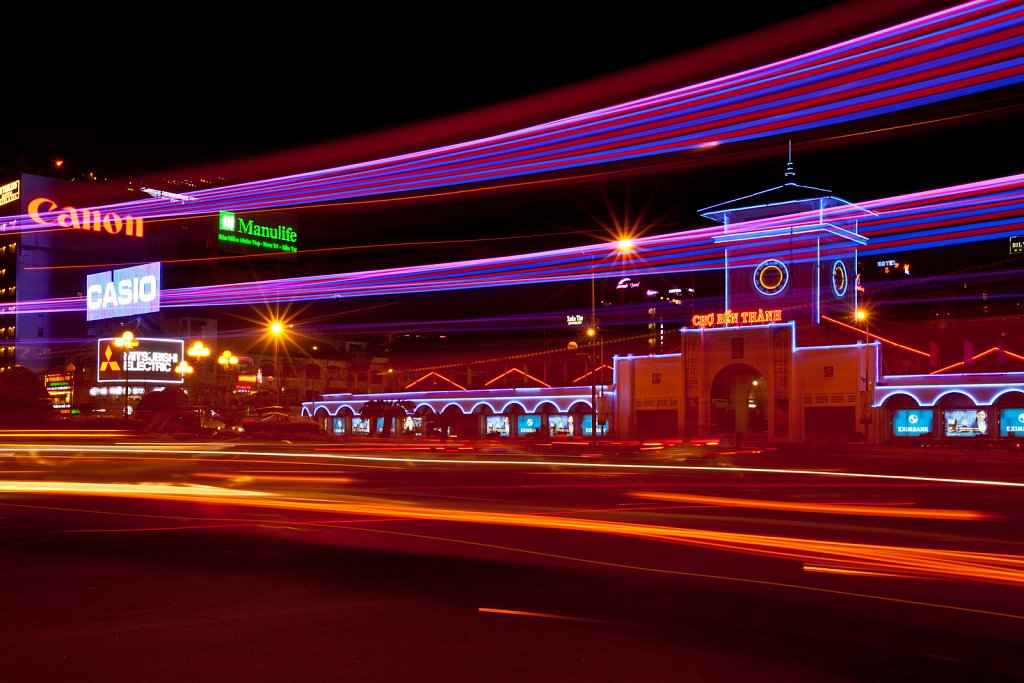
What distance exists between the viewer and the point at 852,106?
53.5 feet

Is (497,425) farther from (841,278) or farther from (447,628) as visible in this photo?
(447,628)

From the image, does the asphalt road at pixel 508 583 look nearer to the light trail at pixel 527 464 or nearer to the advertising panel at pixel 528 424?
the light trail at pixel 527 464

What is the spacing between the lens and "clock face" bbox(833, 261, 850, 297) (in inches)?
2363

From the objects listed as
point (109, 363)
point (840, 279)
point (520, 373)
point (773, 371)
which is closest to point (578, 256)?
point (773, 371)

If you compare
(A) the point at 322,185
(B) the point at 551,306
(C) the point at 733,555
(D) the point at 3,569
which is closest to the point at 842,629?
(C) the point at 733,555

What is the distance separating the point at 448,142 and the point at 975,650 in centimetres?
1799

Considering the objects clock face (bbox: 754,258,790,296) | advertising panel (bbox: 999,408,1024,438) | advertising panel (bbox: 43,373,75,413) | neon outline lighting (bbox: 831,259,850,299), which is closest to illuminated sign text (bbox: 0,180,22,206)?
advertising panel (bbox: 43,373,75,413)

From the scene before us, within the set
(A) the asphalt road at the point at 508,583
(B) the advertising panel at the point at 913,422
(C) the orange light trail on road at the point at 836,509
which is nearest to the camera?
(A) the asphalt road at the point at 508,583

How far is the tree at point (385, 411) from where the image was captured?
175ft

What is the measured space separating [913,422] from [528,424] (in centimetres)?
2409

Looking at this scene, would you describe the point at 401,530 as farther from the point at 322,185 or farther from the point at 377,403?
the point at 377,403

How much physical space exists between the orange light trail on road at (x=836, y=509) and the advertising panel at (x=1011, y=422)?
38.1m

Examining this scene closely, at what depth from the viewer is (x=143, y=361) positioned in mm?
59219

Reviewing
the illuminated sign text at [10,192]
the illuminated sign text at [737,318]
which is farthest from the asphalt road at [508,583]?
the illuminated sign text at [10,192]
